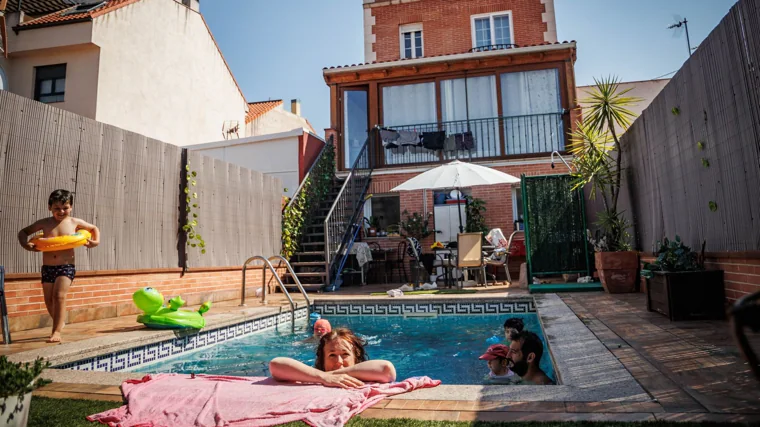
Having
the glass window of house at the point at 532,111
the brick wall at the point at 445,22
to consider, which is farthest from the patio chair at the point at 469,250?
the brick wall at the point at 445,22

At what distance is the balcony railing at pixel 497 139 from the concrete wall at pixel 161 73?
774 cm

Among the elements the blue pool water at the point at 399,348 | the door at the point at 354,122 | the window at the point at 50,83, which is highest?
the window at the point at 50,83

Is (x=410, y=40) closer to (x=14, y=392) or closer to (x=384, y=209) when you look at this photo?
(x=384, y=209)

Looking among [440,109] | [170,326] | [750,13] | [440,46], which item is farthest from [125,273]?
[440,46]

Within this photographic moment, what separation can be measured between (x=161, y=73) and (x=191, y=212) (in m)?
10.3

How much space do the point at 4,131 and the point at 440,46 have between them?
41.3 ft

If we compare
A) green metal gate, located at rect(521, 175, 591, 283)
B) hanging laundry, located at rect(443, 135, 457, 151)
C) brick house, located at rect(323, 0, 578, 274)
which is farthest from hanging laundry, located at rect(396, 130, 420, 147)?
green metal gate, located at rect(521, 175, 591, 283)

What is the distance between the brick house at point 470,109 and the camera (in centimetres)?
1220

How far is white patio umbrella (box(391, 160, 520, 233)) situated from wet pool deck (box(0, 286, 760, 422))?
15.3 feet

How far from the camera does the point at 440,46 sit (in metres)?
14.9

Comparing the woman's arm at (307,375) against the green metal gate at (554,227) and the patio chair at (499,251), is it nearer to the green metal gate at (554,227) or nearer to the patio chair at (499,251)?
the green metal gate at (554,227)

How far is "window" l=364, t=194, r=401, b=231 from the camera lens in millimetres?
12711

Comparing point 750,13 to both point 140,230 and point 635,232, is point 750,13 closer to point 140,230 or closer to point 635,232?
point 635,232

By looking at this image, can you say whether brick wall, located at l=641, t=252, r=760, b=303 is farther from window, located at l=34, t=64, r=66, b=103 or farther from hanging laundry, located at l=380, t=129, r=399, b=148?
window, located at l=34, t=64, r=66, b=103
